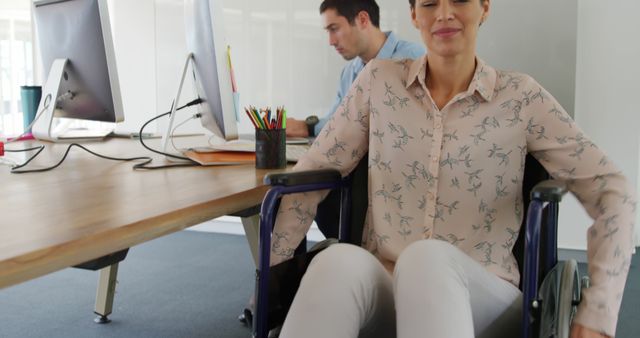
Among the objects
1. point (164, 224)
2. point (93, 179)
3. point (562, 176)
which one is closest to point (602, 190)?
point (562, 176)

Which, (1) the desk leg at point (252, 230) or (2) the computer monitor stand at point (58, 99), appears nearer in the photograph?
(2) the computer monitor stand at point (58, 99)

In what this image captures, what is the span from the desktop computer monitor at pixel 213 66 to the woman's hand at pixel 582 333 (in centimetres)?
91

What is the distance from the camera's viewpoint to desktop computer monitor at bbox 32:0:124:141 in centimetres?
191

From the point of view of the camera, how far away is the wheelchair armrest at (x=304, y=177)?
3.96 ft

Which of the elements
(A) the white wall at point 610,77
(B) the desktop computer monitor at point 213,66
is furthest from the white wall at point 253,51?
(B) the desktop computer monitor at point 213,66

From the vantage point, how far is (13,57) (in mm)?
4320

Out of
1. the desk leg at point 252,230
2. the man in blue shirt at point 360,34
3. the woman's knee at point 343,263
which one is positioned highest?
the man in blue shirt at point 360,34

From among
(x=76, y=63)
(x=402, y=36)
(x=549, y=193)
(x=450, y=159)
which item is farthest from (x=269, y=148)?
(x=402, y=36)

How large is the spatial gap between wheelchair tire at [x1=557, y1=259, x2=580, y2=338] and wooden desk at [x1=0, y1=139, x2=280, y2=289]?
583 mm

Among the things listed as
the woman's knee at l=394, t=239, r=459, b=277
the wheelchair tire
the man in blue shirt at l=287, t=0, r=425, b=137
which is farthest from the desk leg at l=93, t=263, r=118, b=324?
the wheelchair tire

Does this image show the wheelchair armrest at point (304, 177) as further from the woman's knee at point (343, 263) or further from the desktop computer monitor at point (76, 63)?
the desktop computer monitor at point (76, 63)

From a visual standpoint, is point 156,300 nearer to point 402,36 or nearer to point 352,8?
point 352,8

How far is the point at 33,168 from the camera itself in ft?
5.04

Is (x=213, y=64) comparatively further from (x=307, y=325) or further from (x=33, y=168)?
(x=307, y=325)
